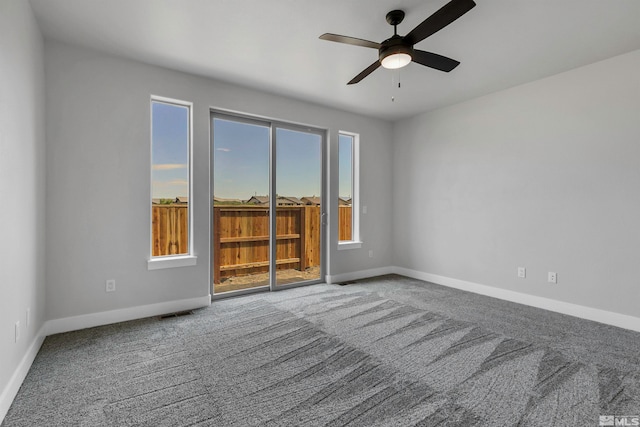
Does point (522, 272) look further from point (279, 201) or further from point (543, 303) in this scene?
point (279, 201)

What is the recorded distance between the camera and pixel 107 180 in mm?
3008

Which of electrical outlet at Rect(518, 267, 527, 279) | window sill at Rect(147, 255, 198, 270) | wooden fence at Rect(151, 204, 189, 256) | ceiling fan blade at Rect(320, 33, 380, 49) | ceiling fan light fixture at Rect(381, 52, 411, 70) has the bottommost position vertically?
electrical outlet at Rect(518, 267, 527, 279)

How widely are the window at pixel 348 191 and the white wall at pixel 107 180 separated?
1953mm

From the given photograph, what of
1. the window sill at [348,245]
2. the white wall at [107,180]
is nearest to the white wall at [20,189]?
the white wall at [107,180]

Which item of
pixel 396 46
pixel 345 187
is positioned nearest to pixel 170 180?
Result: pixel 345 187

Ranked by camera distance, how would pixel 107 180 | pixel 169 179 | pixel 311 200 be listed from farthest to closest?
pixel 311 200 → pixel 169 179 → pixel 107 180

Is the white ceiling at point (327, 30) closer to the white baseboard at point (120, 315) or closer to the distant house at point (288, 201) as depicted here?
the distant house at point (288, 201)

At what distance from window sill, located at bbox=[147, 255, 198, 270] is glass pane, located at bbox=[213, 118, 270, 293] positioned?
15.6 inches

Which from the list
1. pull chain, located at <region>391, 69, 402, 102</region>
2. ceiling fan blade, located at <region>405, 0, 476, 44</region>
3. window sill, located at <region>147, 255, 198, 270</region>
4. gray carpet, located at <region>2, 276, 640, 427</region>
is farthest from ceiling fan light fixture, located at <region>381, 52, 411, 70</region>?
window sill, located at <region>147, 255, 198, 270</region>

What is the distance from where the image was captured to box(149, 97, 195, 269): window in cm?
336

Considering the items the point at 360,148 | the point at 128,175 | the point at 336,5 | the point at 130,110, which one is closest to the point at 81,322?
the point at 128,175

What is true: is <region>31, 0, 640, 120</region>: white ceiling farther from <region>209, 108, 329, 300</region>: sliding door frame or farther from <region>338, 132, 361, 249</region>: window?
<region>338, 132, 361, 249</region>: window

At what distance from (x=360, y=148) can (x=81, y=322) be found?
13.4ft

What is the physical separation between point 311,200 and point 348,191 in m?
0.72
